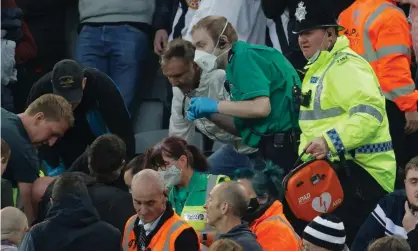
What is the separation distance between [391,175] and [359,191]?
243 mm

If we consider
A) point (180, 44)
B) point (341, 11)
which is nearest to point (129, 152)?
point (180, 44)

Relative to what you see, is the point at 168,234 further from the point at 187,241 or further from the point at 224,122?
the point at 224,122

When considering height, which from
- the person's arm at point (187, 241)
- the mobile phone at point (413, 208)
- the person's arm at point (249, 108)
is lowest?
the person's arm at point (187, 241)

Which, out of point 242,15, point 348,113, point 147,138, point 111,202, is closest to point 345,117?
point 348,113

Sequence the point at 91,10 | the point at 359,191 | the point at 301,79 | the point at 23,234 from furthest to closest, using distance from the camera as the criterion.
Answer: the point at 91,10 → the point at 301,79 → the point at 359,191 → the point at 23,234

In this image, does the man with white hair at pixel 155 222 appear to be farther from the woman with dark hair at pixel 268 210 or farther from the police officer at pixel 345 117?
the police officer at pixel 345 117

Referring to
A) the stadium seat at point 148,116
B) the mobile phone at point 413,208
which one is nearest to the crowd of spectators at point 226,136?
the mobile phone at point 413,208

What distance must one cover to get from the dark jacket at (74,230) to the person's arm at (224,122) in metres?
1.59

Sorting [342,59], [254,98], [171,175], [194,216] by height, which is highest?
[342,59]

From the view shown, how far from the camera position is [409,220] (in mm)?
8953

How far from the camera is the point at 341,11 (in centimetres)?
1135

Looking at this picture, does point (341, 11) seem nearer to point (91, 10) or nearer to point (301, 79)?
point (301, 79)

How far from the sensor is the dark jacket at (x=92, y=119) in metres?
10.8

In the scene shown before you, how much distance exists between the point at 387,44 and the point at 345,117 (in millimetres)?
1452
